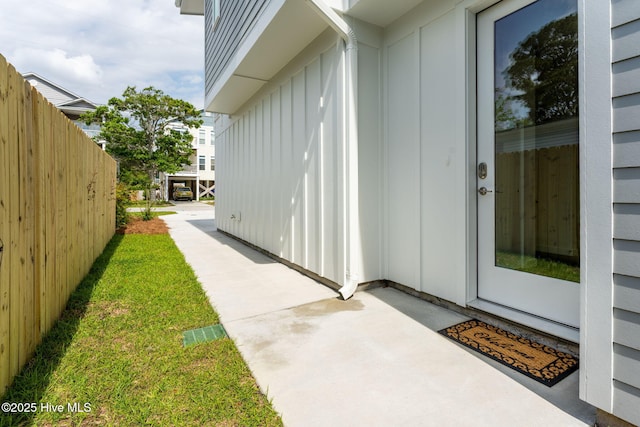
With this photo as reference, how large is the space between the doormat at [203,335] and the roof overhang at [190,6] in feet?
32.6

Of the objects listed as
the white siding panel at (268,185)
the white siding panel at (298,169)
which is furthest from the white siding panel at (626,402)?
the white siding panel at (268,185)

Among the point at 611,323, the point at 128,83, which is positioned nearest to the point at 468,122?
the point at 611,323

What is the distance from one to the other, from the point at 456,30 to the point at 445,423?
275 centimetres

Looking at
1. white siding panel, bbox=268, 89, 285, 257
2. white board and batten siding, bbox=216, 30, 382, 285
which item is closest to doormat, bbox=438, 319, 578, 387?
white board and batten siding, bbox=216, 30, 382, 285

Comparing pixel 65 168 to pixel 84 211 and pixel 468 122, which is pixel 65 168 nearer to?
pixel 84 211

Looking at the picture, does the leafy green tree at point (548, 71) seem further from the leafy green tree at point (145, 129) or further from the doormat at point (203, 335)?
the leafy green tree at point (145, 129)

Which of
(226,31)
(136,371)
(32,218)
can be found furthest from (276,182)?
(136,371)

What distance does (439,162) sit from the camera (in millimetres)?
2762

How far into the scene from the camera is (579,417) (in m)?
1.44

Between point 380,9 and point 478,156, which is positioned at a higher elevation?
point 380,9

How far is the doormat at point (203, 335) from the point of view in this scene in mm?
2223

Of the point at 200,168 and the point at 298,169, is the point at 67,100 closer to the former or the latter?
the point at 200,168

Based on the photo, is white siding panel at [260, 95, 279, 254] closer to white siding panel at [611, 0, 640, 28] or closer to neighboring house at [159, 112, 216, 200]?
white siding panel at [611, 0, 640, 28]

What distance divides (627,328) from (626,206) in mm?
496
